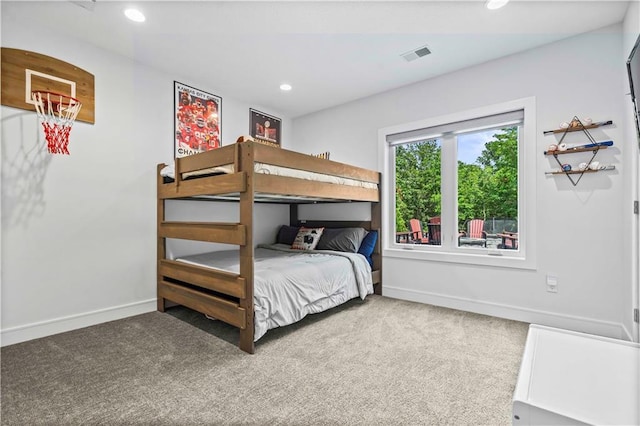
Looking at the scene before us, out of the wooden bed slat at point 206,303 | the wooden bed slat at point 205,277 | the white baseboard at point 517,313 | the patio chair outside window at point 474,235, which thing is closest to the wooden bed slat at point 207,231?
the wooden bed slat at point 205,277

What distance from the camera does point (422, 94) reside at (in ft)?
11.1

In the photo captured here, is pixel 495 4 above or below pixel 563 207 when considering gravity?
above

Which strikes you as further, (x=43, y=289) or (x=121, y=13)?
(x=43, y=289)

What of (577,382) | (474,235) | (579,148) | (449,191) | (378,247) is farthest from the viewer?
(378,247)

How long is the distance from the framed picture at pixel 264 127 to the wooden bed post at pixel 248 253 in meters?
1.87

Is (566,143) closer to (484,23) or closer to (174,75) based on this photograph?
(484,23)

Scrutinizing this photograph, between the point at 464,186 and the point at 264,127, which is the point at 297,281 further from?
the point at 264,127

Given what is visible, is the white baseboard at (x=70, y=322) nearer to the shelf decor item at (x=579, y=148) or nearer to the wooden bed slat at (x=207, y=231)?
the wooden bed slat at (x=207, y=231)

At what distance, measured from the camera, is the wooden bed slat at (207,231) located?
2222 millimetres

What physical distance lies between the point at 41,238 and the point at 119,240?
56cm

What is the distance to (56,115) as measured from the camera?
249 cm

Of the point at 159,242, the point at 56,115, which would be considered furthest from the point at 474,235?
the point at 56,115

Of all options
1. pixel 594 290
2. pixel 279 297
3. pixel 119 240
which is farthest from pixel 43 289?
pixel 594 290

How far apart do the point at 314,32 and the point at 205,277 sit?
222 centimetres
